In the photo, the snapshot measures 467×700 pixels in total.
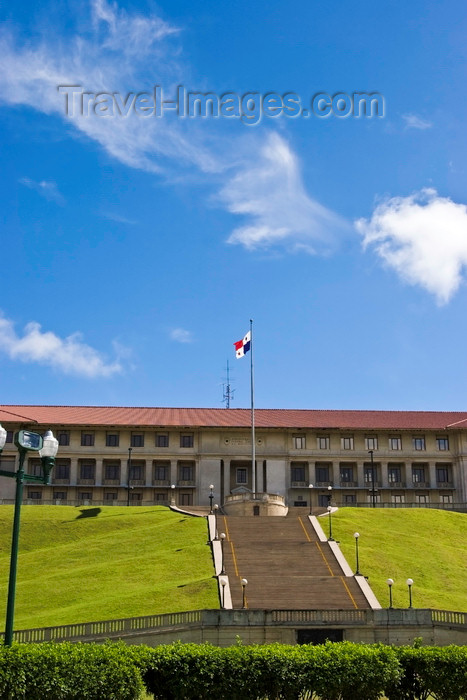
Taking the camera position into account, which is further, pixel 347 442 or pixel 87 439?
pixel 347 442

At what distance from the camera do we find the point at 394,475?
Answer: 98688 millimetres

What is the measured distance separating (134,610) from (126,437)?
2171 inches

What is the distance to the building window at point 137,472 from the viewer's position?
Result: 97562 millimetres

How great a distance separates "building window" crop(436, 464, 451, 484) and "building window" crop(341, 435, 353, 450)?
11.3 m

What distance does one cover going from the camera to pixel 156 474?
98.1 metres

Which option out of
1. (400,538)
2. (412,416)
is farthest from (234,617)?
(412,416)

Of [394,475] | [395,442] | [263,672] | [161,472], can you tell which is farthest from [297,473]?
[263,672]

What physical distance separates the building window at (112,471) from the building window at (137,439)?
133 inches

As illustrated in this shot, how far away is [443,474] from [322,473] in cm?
1524

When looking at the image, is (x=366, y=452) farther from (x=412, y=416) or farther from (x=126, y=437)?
(x=126, y=437)

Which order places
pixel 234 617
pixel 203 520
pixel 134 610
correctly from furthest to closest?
pixel 203 520 → pixel 134 610 → pixel 234 617

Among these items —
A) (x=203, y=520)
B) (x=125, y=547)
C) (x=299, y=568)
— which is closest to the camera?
(x=299, y=568)

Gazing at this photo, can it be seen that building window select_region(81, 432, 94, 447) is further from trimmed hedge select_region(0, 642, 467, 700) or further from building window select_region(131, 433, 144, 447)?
trimmed hedge select_region(0, 642, 467, 700)

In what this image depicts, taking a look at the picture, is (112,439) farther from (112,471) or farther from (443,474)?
(443,474)
